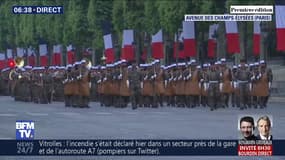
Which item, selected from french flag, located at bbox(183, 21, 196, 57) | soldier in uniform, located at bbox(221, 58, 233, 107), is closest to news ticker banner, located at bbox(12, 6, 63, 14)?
french flag, located at bbox(183, 21, 196, 57)

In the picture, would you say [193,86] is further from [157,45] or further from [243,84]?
[157,45]

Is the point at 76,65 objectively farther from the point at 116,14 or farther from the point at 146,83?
the point at 146,83

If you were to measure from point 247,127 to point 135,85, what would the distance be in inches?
134

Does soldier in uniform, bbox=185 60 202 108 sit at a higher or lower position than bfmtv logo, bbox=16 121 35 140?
higher

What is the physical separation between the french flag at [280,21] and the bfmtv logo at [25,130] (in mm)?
2840

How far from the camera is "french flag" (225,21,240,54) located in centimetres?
1748

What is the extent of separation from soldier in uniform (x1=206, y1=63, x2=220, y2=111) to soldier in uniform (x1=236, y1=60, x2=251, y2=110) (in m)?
0.26

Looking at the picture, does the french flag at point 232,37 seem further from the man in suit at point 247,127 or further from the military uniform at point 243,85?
the man in suit at point 247,127

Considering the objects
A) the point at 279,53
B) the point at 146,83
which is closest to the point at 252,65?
the point at 279,53

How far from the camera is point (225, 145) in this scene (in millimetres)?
17344

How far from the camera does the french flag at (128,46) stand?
18.0 meters

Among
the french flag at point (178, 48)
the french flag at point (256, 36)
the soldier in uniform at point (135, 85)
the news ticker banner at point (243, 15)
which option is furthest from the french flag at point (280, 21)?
the soldier in uniform at point (135, 85)

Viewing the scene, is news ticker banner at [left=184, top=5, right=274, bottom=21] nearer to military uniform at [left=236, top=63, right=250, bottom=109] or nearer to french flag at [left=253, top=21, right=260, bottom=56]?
french flag at [left=253, top=21, right=260, bottom=56]

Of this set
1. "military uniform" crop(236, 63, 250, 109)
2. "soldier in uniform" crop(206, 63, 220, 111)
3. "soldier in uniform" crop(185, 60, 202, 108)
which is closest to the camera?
"military uniform" crop(236, 63, 250, 109)
